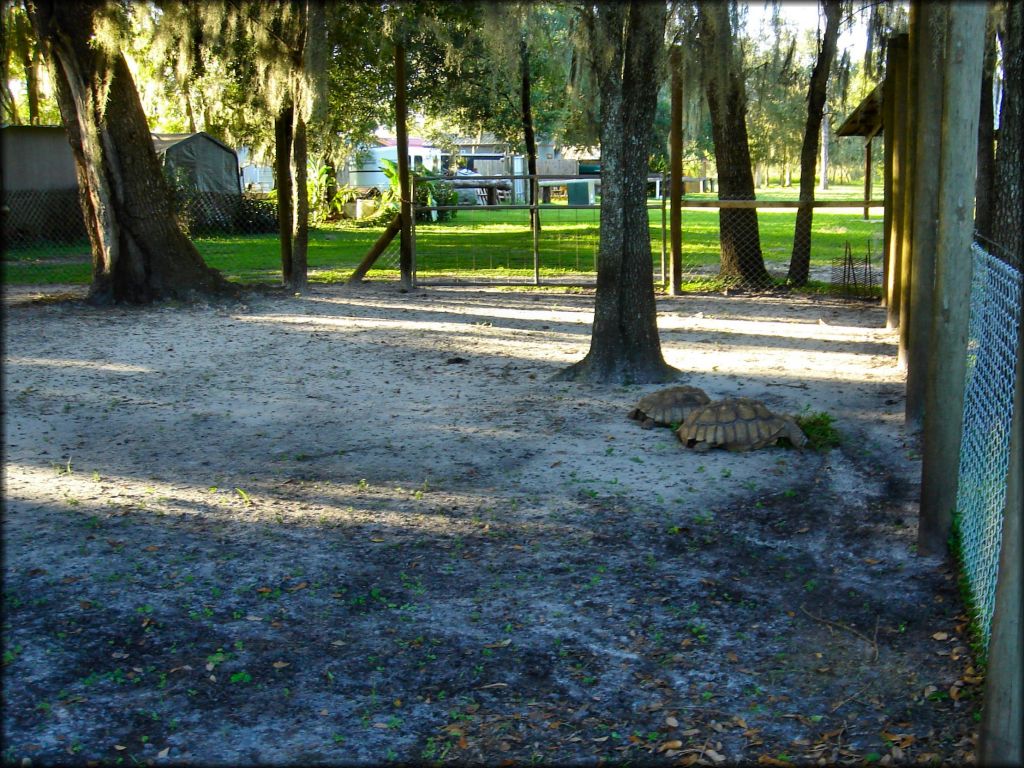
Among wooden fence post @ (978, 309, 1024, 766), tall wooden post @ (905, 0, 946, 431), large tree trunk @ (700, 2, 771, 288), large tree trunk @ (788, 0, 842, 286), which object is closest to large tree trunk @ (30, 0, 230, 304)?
large tree trunk @ (700, 2, 771, 288)

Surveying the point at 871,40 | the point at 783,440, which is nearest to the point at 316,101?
the point at 871,40

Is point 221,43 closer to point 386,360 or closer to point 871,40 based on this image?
point 386,360

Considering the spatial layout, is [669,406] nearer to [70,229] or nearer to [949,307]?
[949,307]

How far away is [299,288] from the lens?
1412 cm

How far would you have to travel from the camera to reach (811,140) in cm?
1387

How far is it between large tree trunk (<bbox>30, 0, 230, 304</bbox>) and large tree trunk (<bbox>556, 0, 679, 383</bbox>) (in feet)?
21.9

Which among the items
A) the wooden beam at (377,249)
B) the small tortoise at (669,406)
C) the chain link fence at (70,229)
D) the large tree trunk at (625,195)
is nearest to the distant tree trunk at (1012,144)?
the large tree trunk at (625,195)

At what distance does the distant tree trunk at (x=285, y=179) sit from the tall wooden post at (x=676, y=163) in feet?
16.4

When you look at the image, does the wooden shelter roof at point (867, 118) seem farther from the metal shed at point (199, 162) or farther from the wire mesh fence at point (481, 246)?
the metal shed at point (199, 162)

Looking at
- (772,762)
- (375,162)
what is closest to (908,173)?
(772,762)

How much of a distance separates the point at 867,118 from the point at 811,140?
3.38 m

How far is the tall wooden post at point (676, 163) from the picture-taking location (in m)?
12.5

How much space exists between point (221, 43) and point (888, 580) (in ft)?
44.5

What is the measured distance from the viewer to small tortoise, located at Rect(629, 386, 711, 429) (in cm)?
720
